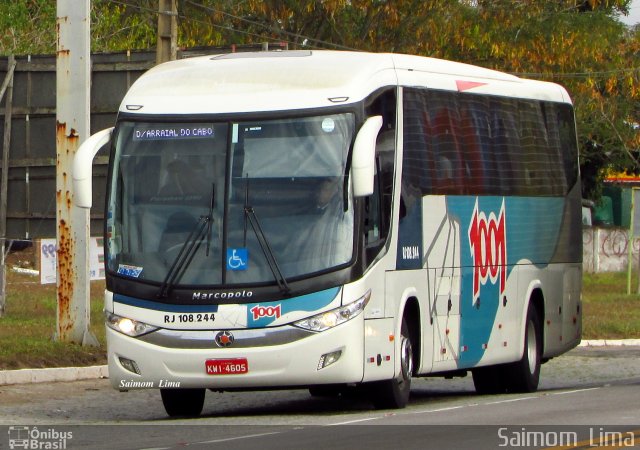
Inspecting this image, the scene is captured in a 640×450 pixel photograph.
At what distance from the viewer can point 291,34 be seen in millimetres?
33406

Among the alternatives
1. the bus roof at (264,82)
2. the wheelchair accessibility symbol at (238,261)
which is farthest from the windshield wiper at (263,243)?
the bus roof at (264,82)

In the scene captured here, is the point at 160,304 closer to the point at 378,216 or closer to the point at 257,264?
the point at 257,264

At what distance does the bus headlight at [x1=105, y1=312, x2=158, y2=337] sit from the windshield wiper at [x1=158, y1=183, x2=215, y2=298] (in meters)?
0.32

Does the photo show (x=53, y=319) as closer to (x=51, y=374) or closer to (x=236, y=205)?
(x=51, y=374)

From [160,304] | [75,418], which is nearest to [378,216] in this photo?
[160,304]

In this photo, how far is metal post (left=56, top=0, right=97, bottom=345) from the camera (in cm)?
1931

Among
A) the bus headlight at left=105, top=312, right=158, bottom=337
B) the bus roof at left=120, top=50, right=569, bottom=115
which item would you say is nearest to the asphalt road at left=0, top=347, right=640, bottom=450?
the bus headlight at left=105, top=312, right=158, bottom=337

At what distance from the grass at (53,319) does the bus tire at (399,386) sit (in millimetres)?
5518

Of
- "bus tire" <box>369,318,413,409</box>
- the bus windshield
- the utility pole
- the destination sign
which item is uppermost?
the utility pole

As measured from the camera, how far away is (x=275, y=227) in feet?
43.8

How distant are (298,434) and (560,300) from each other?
26.3 feet

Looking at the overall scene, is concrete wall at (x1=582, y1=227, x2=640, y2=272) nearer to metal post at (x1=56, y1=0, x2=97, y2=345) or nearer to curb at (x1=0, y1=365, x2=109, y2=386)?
metal post at (x1=56, y1=0, x2=97, y2=345)

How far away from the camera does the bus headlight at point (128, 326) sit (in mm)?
13469

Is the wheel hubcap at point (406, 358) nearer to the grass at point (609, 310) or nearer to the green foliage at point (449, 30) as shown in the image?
the grass at point (609, 310)
